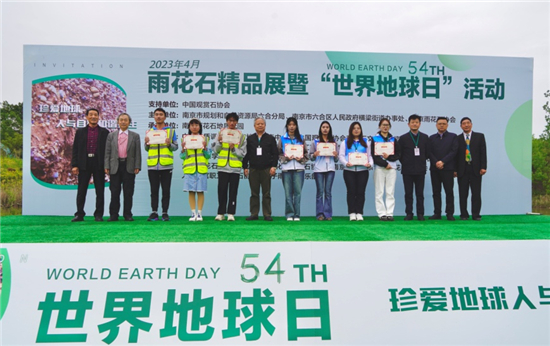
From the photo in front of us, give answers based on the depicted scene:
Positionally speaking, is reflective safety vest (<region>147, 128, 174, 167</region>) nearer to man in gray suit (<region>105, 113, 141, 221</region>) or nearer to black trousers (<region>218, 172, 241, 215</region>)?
man in gray suit (<region>105, 113, 141, 221</region>)

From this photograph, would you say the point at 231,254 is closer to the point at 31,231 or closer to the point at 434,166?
the point at 31,231

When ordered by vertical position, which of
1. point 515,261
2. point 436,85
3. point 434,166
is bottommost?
point 515,261

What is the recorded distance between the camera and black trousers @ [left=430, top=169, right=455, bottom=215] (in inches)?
219

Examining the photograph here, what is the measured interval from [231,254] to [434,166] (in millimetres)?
4027

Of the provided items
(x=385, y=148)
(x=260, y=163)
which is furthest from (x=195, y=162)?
(x=385, y=148)

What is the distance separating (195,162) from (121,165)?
3.07 ft

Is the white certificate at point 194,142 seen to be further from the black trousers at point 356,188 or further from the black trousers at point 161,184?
the black trousers at point 356,188

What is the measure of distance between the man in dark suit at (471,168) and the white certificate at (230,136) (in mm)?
3001

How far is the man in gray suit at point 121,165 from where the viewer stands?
5137 millimetres

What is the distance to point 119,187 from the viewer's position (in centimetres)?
523

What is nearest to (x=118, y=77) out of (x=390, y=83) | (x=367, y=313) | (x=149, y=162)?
(x=149, y=162)

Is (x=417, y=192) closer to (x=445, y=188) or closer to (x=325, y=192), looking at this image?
(x=445, y=188)

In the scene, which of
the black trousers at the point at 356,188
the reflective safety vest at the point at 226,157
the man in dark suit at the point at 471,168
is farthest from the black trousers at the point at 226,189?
the man in dark suit at the point at 471,168

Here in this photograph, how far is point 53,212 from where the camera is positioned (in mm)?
5969
